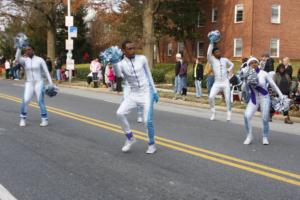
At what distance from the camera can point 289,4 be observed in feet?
139

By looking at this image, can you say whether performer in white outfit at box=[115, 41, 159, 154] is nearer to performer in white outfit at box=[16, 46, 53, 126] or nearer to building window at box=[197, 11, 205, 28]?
performer in white outfit at box=[16, 46, 53, 126]

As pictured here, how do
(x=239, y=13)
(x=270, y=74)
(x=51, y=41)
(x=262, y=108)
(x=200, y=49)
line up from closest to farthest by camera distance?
1. (x=262, y=108)
2. (x=270, y=74)
3. (x=51, y=41)
4. (x=239, y=13)
5. (x=200, y=49)

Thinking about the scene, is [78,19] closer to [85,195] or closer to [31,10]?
[31,10]

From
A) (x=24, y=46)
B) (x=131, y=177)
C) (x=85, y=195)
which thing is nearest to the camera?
(x=85, y=195)

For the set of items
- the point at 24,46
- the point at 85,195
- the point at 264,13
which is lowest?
the point at 85,195

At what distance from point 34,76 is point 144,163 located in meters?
4.91

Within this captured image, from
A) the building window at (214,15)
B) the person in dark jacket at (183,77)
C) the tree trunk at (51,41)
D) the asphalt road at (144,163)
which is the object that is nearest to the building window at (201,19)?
the building window at (214,15)

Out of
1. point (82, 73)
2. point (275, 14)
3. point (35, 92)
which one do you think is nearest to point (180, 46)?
point (275, 14)

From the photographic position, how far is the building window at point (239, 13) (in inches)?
1633

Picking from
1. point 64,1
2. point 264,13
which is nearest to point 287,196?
point 64,1

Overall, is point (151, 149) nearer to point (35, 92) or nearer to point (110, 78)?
point (35, 92)

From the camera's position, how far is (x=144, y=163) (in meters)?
7.76

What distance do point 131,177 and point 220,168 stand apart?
4.61ft

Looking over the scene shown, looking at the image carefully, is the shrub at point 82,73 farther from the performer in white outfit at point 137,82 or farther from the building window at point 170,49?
the performer in white outfit at point 137,82
